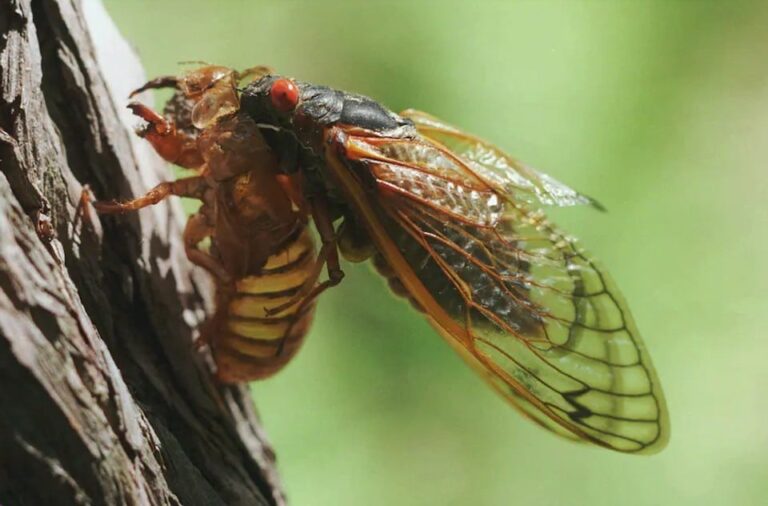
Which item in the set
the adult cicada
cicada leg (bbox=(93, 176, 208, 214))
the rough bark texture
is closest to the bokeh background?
the rough bark texture

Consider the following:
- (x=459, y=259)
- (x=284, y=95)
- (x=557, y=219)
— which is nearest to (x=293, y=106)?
(x=284, y=95)

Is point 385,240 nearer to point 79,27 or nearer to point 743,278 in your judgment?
point 79,27

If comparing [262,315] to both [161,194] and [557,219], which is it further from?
[557,219]

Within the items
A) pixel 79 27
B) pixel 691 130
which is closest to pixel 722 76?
pixel 691 130

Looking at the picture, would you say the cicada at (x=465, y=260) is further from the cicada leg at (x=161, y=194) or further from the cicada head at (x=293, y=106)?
the cicada leg at (x=161, y=194)

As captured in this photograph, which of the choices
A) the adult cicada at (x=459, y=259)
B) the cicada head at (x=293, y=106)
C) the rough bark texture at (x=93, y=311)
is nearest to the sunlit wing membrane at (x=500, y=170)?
the adult cicada at (x=459, y=259)

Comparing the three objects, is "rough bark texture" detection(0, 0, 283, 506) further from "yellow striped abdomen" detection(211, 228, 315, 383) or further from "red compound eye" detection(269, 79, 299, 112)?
"red compound eye" detection(269, 79, 299, 112)
